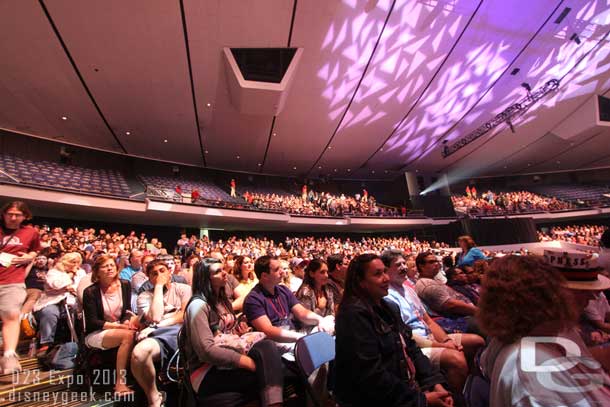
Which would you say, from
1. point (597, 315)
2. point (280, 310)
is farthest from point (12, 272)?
point (597, 315)

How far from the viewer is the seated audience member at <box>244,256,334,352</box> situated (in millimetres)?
2037

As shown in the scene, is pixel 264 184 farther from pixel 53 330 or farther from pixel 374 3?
pixel 53 330

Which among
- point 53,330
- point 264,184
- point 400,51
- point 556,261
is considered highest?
point 400,51

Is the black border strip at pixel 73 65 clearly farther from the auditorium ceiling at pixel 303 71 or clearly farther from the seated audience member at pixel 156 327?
the seated audience member at pixel 156 327

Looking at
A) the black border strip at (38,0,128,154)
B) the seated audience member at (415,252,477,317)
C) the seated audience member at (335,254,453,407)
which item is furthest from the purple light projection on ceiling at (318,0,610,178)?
the seated audience member at (335,254,453,407)

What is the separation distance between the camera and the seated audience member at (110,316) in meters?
2.12

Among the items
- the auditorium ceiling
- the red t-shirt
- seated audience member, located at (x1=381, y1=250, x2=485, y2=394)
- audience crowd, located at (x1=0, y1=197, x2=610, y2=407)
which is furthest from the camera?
the auditorium ceiling

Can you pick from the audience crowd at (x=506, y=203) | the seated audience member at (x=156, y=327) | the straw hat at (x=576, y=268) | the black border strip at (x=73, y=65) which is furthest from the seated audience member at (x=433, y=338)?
the audience crowd at (x=506, y=203)

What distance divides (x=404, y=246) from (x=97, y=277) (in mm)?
13641

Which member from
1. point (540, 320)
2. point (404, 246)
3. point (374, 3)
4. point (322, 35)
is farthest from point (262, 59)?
point (404, 246)

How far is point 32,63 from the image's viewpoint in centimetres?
739

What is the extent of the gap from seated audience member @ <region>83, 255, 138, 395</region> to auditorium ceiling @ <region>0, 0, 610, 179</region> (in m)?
6.55

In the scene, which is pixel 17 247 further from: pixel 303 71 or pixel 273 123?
pixel 273 123

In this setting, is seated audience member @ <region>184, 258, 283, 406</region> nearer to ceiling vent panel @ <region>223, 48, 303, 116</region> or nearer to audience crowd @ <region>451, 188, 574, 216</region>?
ceiling vent panel @ <region>223, 48, 303, 116</region>
